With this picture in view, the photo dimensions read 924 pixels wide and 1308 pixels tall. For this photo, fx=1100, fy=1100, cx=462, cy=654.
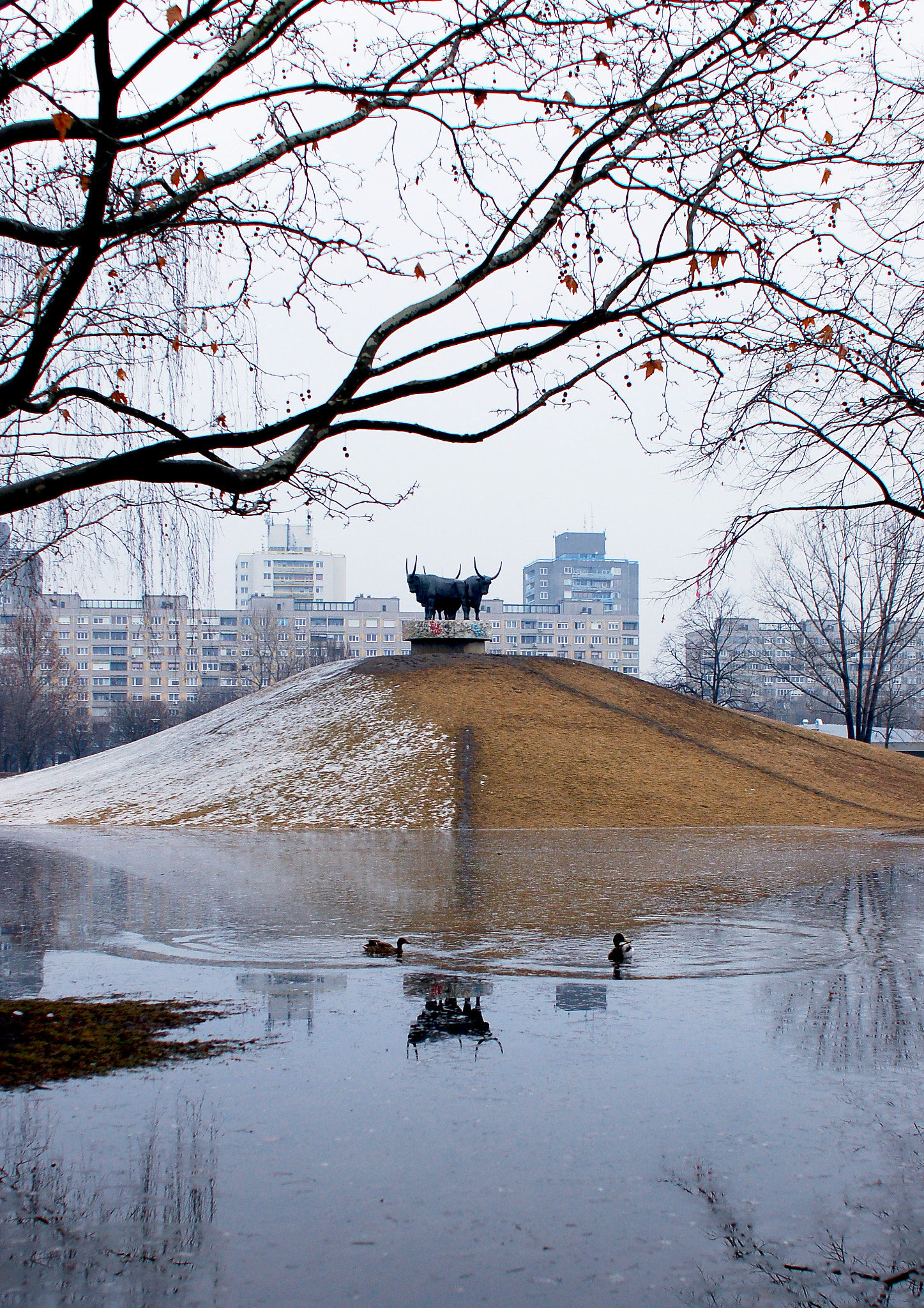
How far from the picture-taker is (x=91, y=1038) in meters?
6.25

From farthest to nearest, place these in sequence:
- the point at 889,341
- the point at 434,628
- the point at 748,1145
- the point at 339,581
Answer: the point at 339,581 → the point at 434,628 → the point at 889,341 → the point at 748,1145

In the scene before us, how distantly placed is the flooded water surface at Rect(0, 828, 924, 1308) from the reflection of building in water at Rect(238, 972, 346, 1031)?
1.5 inches

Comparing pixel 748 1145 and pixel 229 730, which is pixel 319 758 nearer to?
pixel 229 730

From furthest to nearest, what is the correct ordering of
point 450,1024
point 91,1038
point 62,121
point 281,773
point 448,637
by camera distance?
point 448,637
point 281,773
point 450,1024
point 91,1038
point 62,121

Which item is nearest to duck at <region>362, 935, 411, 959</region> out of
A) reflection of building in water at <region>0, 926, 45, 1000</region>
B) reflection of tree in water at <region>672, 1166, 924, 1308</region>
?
reflection of building in water at <region>0, 926, 45, 1000</region>

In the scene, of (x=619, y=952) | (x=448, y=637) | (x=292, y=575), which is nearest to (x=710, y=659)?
(x=448, y=637)

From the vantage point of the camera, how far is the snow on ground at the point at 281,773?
25.1 metres

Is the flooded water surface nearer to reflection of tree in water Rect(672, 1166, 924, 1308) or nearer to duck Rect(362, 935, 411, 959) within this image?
reflection of tree in water Rect(672, 1166, 924, 1308)

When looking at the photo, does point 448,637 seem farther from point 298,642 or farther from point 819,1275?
point 298,642

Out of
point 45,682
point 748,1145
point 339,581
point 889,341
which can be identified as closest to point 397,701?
point 889,341

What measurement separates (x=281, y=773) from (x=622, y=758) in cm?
873

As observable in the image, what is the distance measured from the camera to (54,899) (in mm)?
12938

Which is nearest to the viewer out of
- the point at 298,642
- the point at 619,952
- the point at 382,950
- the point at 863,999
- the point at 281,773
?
the point at 863,999

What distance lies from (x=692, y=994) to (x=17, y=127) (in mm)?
6869
